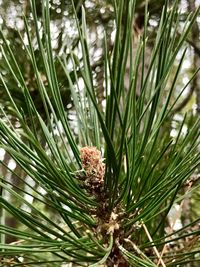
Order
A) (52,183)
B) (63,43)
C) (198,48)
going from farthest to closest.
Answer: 1. (63,43)
2. (198,48)
3. (52,183)

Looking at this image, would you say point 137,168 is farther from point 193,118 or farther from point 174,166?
point 193,118

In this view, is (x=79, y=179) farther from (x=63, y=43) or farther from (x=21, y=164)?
(x=63, y=43)

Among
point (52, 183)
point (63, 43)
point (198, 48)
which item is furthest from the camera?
point (63, 43)

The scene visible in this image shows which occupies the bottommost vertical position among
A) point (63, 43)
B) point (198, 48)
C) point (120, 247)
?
point (120, 247)

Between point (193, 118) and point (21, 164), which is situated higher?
point (193, 118)

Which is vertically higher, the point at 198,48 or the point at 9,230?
the point at 198,48

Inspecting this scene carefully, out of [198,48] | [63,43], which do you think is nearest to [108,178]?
[198,48]

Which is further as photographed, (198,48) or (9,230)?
(198,48)

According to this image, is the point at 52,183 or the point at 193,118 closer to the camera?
the point at 52,183

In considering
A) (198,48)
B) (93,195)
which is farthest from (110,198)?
(198,48)
